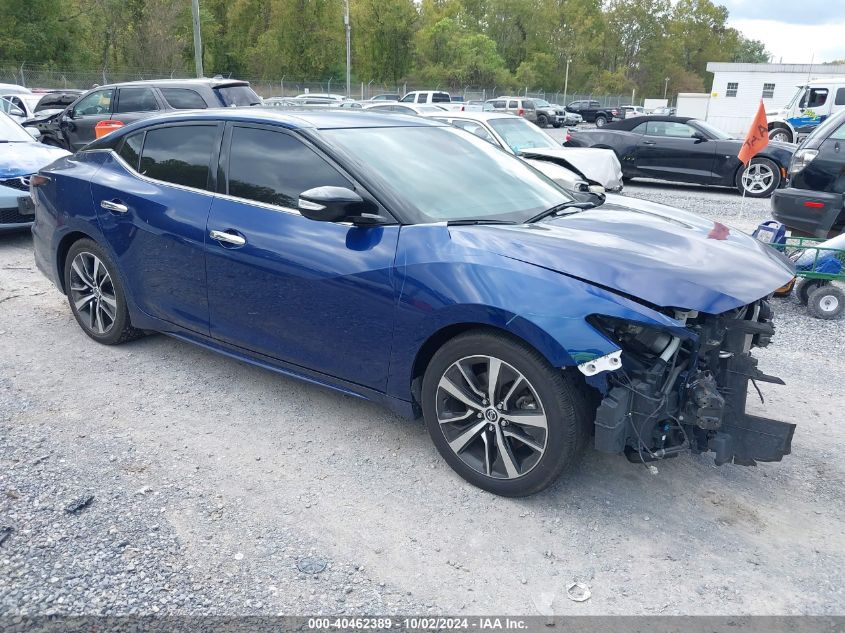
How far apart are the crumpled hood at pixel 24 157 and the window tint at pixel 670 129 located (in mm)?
11203

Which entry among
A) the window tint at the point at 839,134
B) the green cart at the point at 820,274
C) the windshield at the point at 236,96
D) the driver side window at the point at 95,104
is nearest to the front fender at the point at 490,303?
the green cart at the point at 820,274

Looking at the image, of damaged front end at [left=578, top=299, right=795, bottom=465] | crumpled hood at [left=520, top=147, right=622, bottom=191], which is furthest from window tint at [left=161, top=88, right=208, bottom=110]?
damaged front end at [left=578, top=299, right=795, bottom=465]

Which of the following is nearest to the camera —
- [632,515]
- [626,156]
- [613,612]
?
[613,612]

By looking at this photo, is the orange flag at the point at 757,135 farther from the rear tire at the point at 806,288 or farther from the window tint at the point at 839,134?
the rear tire at the point at 806,288

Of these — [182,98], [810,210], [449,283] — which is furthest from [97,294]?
[182,98]

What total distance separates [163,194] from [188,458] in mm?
1680

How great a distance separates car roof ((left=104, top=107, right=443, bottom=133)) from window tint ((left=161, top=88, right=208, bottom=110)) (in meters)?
6.99

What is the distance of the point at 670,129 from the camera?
14.4 m

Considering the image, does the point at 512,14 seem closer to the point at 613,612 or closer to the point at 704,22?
the point at 704,22

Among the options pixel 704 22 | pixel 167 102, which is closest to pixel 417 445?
pixel 167 102

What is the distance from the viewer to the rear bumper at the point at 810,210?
22.1 ft

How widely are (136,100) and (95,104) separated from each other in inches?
46.7

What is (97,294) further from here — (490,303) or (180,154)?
(490,303)

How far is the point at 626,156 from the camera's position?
14.7 m
